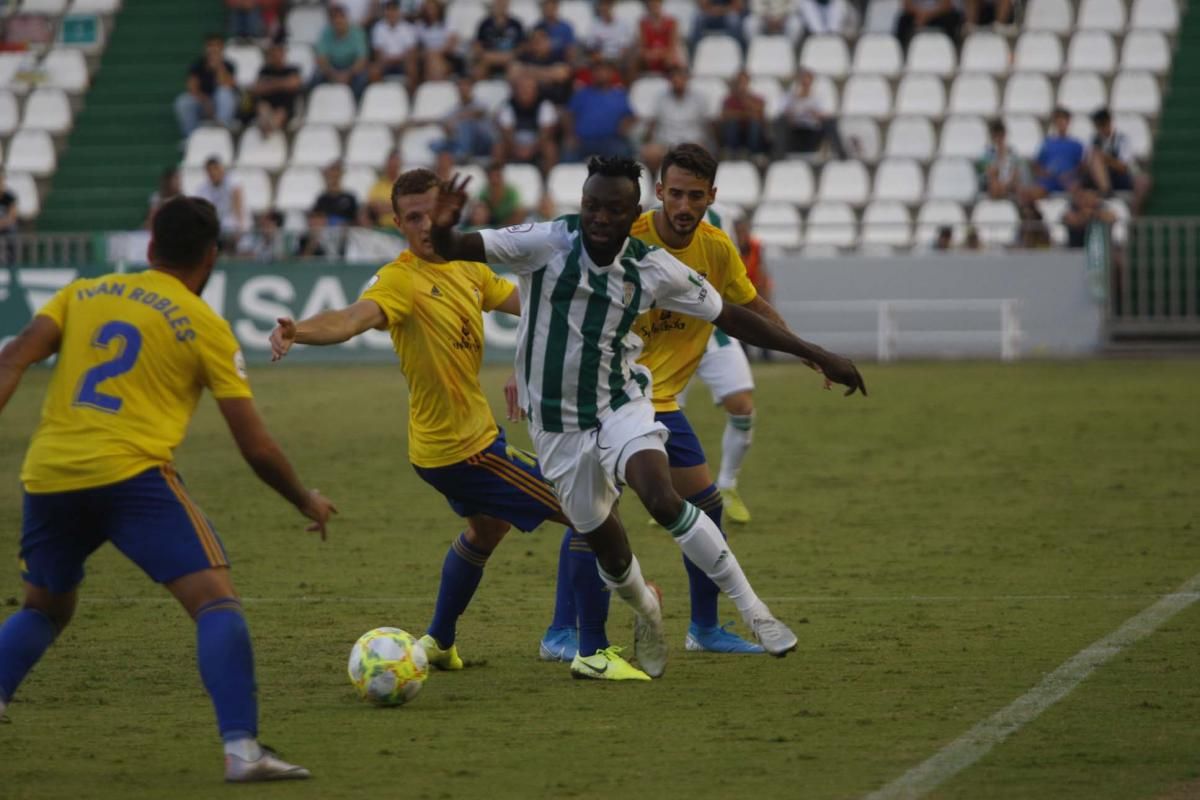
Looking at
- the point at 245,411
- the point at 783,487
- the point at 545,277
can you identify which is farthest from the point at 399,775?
the point at 783,487

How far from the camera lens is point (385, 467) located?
50.4 ft

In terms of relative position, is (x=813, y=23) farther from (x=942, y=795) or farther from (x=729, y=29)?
(x=942, y=795)

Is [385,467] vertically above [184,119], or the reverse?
[184,119]

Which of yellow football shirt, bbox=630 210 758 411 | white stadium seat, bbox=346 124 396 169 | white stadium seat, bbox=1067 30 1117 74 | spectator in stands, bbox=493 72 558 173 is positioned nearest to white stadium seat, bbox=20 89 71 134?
white stadium seat, bbox=346 124 396 169

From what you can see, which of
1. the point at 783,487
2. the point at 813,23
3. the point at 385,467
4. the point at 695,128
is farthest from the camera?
the point at 813,23

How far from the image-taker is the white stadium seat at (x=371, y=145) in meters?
27.3

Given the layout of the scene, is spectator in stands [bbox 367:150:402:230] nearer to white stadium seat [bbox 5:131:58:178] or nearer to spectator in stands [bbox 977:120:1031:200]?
white stadium seat [bbox 5:131:58:178]

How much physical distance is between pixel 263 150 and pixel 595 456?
21463 mm

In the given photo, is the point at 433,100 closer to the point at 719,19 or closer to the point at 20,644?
the point at 719,19

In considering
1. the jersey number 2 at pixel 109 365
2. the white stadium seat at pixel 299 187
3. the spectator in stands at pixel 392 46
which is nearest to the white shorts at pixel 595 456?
the jersey number 2 at pixel 109 365

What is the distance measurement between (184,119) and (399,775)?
23.8 meters

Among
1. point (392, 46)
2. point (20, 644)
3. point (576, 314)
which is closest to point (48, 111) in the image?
point (392, 46)

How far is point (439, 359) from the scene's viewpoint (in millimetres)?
7855

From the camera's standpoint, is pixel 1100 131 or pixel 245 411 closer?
pixel 245 411
